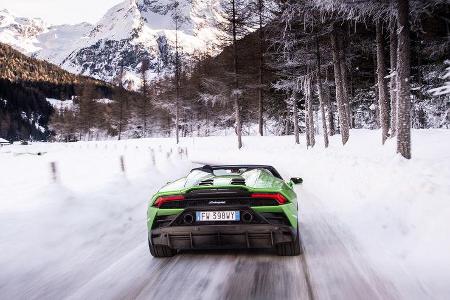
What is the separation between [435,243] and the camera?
15.4 ft

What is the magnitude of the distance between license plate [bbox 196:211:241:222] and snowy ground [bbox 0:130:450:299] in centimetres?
51

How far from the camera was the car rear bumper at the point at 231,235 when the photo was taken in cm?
439

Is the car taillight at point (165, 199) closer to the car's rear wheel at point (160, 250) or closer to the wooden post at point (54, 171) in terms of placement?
the car's rear wheel at point (160, 250)

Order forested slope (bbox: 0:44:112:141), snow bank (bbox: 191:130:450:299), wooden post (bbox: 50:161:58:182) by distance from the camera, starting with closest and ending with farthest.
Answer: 1. snow bank (bbox: 191:130:450:299)
2. wooden post (bbox: 50:161:58:182)
3. forested slope (bbox: 0:44:112:141)

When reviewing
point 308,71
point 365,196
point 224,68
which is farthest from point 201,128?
point 365,196

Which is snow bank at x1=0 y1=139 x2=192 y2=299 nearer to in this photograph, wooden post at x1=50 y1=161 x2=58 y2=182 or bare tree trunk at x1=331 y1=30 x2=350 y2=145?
wooden post at x1=50 y1=161 x2=58 y2=182

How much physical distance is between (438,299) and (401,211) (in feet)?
8.81

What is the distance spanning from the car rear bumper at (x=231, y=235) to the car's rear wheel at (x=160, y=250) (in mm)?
357

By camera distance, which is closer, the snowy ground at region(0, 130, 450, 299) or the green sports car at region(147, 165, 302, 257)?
the snowy ground at region(0, 130, 450, 299)

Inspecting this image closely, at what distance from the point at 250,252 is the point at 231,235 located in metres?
0.77

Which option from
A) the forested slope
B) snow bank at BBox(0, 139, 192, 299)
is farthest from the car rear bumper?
the forested slope

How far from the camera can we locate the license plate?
174 inches

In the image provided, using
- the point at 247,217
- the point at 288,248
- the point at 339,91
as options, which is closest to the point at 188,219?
the point at 247,217

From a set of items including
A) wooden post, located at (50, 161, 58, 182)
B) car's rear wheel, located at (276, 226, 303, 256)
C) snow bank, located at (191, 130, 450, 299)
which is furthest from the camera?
wooden post, located at (50, 161, 58, 182)
